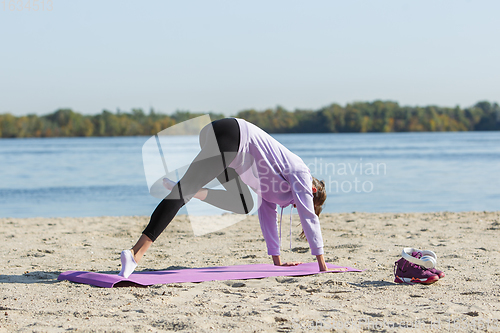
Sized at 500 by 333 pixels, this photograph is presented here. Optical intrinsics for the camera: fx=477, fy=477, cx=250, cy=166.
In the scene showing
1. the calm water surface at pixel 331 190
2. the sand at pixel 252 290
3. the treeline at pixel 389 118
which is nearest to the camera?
the sand at pixel 252 290

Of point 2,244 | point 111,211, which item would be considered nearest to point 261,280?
point 2,244

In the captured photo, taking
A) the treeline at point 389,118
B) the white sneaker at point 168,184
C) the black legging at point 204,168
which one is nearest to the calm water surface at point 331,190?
the white sneaker at point 168,184

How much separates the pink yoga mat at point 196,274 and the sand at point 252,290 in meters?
0.10

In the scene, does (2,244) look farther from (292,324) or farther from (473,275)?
(473,275)

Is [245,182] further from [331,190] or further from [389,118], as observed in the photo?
[389,118]

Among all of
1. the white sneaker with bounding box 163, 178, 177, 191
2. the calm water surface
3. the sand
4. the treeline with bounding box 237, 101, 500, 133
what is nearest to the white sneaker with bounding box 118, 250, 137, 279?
the sand

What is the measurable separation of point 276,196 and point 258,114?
203 ft

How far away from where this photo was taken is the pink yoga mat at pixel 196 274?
12.0 feet

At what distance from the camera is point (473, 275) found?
3.90 metres

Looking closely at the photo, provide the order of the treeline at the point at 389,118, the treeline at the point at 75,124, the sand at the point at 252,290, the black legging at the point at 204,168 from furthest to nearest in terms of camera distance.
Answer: the treeline at the point at 389,118
the treeline at the point at 75,124
the black legging at the point at 204,168
the sand at the point at 252,290

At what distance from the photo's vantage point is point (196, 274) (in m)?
4.04

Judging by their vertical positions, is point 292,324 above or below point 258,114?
below

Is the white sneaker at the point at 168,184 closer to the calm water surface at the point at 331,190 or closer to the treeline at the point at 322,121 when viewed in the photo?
the calm water surface at the point at 331,190

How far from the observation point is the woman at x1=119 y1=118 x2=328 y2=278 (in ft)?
11.1
